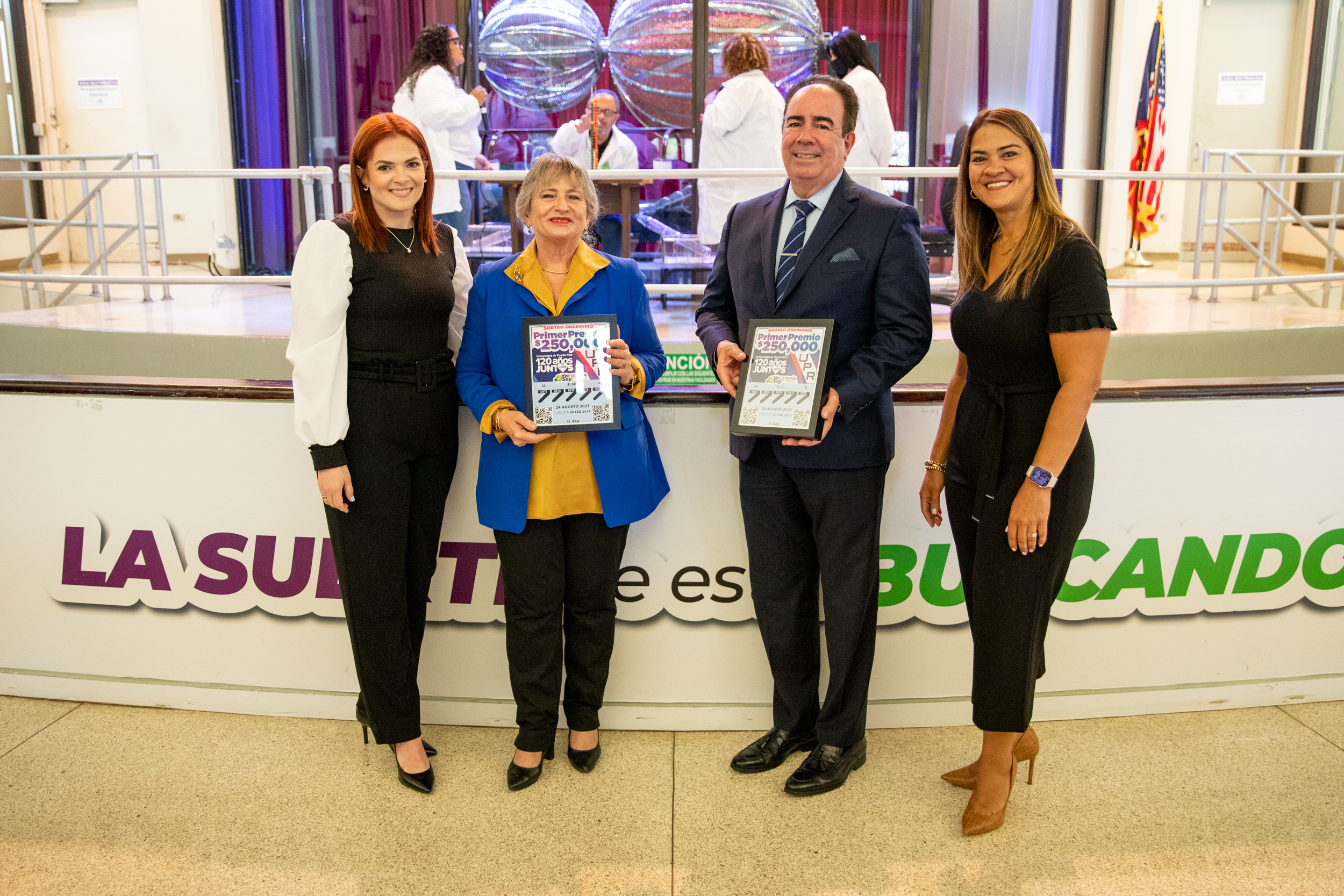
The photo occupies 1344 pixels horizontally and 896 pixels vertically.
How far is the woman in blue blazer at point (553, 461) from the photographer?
203cm

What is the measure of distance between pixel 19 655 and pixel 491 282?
72.7 inches

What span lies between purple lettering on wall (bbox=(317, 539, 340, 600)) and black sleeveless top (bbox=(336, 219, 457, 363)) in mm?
712

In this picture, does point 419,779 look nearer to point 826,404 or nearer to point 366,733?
point 366,733

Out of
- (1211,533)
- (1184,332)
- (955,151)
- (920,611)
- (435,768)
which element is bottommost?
(435,768)

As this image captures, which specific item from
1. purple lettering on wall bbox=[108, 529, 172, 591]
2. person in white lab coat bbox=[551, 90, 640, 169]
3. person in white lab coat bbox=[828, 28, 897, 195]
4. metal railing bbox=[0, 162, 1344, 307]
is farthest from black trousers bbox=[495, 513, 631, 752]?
person in white lab coat bbox=[551, 90, 640, 169]

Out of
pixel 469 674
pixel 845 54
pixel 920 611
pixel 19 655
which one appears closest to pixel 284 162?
pixel 845 54

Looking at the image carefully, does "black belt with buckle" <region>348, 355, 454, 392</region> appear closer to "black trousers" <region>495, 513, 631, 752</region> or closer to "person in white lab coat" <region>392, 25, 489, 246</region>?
"black trousers" <region>495, 513, 631, 752</region>

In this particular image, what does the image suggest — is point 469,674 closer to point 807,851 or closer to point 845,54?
point 807,851

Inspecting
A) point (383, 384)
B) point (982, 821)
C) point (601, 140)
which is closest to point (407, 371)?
point (383, 384)

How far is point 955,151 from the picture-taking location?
6.31 metres

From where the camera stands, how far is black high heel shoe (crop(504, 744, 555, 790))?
2225 mm

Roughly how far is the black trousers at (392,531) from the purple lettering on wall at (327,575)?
35 cm

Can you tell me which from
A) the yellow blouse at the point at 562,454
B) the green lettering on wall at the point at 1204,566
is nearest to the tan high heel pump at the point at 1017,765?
the green lettering on wall at the point at 1204,566

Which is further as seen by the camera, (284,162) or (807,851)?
(284,162)
